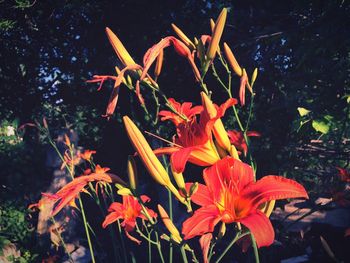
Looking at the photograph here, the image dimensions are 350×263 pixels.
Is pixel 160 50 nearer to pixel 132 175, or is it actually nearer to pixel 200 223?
pixel 132 175

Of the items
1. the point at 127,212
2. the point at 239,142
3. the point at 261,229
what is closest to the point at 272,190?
the point at 261,229

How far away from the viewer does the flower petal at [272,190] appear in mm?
763

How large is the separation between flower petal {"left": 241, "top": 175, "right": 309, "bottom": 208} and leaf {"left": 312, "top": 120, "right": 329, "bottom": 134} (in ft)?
4.08

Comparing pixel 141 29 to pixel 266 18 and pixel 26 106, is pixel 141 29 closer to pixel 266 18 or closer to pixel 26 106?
pixel 266 18

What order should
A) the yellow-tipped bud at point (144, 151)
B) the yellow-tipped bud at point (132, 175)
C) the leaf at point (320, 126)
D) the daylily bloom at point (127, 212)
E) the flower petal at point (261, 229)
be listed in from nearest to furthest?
the flower petal at point (261, 229) → the yellow-tipped bud at point (144, 151) → the yellow-tipped bud at point (132, 175) → the daylily bloom at point (127, 212) → the leaf at point (320, 126)

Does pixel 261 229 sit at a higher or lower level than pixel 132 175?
lower

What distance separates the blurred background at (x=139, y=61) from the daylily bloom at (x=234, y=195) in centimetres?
162

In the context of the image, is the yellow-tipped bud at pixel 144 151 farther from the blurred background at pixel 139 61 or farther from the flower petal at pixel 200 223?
the blurred background at pixel 139 61

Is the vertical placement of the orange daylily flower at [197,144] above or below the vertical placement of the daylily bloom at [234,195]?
above

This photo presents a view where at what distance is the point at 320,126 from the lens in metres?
1.90

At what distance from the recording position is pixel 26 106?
390 cm

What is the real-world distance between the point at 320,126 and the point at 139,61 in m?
2.50

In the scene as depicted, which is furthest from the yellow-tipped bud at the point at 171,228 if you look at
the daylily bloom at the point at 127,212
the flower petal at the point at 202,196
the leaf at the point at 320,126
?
the leaf at the point at 320,126

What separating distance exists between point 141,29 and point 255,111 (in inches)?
68.8
